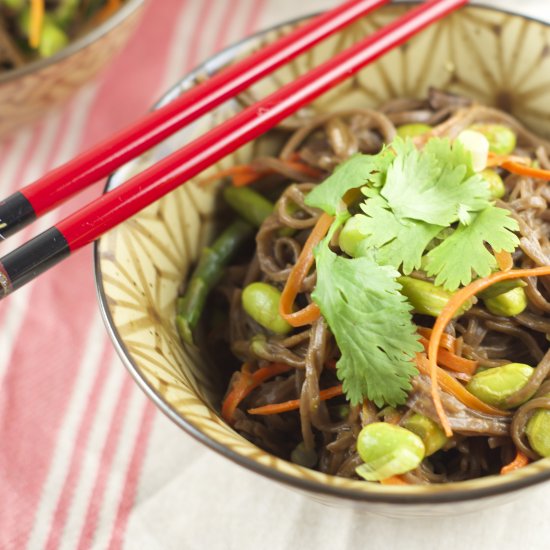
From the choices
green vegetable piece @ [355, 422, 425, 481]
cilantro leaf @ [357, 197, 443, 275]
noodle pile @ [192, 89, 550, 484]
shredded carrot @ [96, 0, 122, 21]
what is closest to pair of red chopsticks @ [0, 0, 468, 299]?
noodle pile @ [192, 89, 550, 484]

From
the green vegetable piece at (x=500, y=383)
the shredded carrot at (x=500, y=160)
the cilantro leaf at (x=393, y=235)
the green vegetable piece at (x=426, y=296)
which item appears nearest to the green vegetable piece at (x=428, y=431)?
the green vegetable piece at (x=500, y=383)

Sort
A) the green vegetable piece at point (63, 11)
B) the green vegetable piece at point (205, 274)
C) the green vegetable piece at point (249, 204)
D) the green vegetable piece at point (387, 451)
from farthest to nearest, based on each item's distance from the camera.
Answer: the green vegetable piece at point (63, 11), the green vegetable piece at point (249, 204), the green vegetable piece at point (205, 274), the green vegetable piece at point (387, 451)

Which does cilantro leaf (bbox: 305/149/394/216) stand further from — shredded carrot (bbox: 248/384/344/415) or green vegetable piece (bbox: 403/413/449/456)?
green vegetable piece (bbox: 403/413/449/456)

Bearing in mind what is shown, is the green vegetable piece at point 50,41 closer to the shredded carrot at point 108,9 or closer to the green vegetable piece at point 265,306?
the shredded carrot at point 108,9

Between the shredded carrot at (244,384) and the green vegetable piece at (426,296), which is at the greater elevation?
the shredded carrot at (244,384)

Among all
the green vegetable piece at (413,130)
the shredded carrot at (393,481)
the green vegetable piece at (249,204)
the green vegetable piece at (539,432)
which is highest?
the green vegetable piece at (249,204)

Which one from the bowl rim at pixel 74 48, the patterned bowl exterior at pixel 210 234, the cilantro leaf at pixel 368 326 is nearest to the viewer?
the patterned bowl exterior at pixel 210 234
